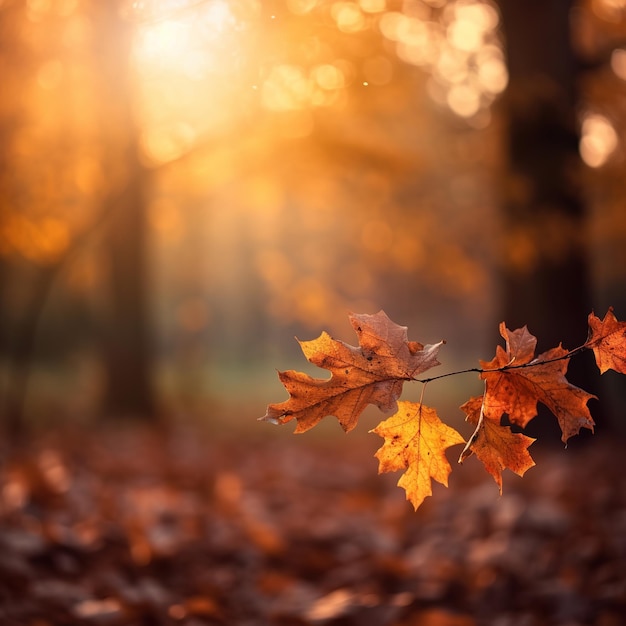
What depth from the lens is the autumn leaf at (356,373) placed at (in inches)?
48.9

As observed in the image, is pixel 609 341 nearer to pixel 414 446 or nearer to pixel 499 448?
pixel 499 448

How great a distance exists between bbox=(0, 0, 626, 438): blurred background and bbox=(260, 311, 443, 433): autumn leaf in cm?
160

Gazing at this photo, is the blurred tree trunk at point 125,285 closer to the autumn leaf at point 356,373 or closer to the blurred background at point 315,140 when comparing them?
the blurred background at point 315,140

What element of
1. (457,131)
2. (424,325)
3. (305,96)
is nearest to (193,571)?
(305,96)

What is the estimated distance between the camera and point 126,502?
3.50m

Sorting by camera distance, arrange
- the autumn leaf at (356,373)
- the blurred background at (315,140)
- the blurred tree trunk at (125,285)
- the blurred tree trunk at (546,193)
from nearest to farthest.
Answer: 1. the autumn leaf at (356,373)
2. the blurred background at (315,140)
3. the blurred tree trunk at (546,193)
4. the blurred tree trunk at (125,285)

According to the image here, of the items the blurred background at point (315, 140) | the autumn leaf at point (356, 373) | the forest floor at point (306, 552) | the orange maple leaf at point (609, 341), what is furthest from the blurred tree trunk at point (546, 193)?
the autumn leaf at point (356, 373)

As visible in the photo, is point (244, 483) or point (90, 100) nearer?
point (244, 483)

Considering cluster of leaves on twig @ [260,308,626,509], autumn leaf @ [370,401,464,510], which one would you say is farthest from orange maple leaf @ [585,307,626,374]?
autumn leaf @ [370,401,464,510]

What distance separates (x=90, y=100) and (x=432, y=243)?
4.57 m

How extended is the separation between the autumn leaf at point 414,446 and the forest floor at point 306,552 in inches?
41.7

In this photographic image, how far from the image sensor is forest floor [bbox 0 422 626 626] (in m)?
2.22

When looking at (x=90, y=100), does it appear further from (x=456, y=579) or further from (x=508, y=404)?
(x=508, y=404)

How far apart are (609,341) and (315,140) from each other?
6697 mm
